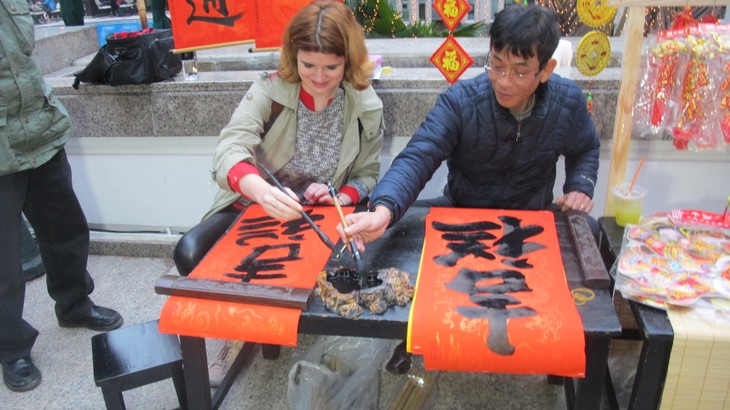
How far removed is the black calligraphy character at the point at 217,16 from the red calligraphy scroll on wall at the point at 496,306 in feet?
5.27

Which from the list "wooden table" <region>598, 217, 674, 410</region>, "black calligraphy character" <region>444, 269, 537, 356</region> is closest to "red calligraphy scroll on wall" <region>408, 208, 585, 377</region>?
"black calligraphy character" <region>444, 269, 537, 356</region>

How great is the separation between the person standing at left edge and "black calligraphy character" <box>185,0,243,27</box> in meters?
0.71

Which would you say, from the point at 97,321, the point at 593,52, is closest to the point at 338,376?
the point at 97,321

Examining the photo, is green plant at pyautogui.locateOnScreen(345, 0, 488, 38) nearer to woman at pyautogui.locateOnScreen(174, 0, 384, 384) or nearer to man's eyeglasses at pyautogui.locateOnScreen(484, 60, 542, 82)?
woman at pyautogui.locateOnScreen(174, 0, 384, 384)

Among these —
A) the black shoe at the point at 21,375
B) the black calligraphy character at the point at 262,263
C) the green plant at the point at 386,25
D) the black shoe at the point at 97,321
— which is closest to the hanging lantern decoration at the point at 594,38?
the black calligraphy character at the point at 262,263

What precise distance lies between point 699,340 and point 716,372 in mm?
124

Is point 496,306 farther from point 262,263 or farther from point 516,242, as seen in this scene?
point 262,263

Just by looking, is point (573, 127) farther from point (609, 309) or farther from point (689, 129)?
point (609, 309)

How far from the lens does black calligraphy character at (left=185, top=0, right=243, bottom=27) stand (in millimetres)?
2777

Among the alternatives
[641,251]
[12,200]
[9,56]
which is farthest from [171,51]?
[641,251]

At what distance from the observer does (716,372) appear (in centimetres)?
151

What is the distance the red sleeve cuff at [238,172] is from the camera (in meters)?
2.03

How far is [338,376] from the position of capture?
226 centimetres

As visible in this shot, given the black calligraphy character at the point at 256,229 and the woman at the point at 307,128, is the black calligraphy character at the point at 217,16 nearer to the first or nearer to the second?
the woman at the point at 307,128
